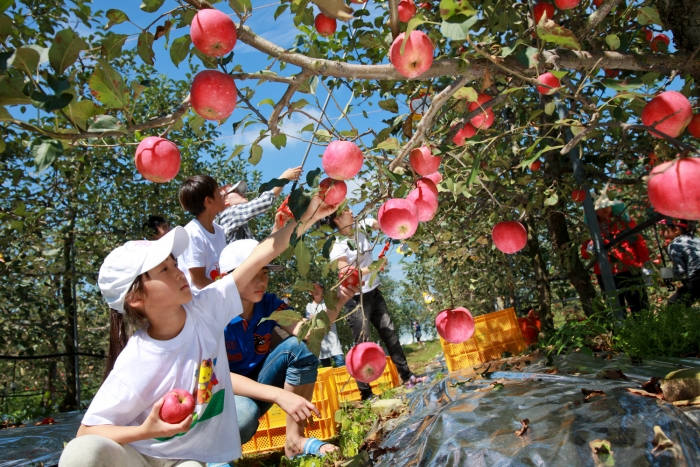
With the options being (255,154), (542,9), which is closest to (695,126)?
(542,9)

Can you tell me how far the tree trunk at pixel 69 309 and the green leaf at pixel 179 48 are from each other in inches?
177

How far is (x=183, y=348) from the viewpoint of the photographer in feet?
6.29

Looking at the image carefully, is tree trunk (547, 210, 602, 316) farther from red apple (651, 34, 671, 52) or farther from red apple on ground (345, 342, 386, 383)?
red apple on ground (345, 342, 386, 383)

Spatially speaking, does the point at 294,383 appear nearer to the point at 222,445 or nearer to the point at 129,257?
the point at 222,445

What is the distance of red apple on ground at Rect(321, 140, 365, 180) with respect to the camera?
1441mm

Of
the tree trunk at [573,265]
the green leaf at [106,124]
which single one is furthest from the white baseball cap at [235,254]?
the tree trunk at [573,265]

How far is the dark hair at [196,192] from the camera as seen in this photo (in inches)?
114

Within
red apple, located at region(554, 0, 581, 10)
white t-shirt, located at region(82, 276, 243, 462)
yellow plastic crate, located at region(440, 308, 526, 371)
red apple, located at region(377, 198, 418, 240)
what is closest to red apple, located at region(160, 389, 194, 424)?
white t-shirt, located at region(82, 276, 243, 462)

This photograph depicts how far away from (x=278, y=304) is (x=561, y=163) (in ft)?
7.86

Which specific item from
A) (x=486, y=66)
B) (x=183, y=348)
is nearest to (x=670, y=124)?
(x=486, y=66)

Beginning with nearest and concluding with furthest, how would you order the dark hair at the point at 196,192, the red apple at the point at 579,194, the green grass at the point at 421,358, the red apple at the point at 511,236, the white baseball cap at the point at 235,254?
1. the red apple at the point at 511,236
2. the white baseball cap at the point at 235,254
3. the dark hair at the point at 196,192
4. the red apple at the point at 579,194
5. the green grass at the point at 421,358

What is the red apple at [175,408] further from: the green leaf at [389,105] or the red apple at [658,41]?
the red apple at [658,41]

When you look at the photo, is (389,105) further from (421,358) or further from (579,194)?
(421,358)

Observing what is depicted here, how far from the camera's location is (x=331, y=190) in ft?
5.13
